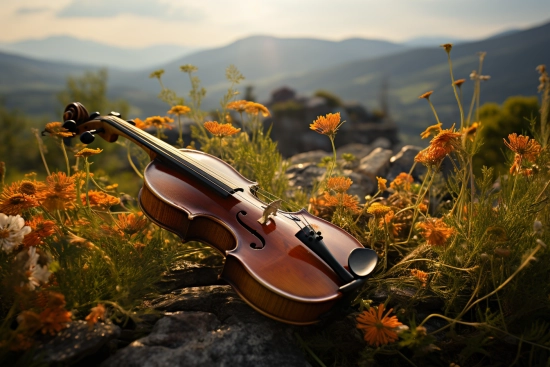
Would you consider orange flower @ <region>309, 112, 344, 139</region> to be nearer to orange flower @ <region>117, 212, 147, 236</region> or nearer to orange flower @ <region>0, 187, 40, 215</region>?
orange flower @ <region>117, 212, 147, 236</region>

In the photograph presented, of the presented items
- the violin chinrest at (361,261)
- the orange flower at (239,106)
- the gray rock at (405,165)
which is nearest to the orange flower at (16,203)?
the orange flower at (239,106)

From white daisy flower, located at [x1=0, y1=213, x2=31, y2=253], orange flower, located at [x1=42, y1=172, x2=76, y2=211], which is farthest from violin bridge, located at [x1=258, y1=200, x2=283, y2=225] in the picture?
white daisy flower, located at [x1=0, y1=213, x2=31, y2=253]

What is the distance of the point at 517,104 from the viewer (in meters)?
11.5

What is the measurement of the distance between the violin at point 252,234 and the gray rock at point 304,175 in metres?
1.21

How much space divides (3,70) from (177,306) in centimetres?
20366

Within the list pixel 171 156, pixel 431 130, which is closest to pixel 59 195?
pixel 171 156

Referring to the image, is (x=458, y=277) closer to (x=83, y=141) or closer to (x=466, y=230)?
(x=466, y=230)

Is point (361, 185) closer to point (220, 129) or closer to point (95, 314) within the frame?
point (220, 129)

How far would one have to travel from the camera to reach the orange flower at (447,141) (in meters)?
1.75

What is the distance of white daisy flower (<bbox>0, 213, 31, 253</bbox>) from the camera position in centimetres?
166

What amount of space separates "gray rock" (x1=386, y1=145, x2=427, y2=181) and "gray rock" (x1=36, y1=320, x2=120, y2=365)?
2.91 m

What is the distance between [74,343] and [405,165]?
3302 mm

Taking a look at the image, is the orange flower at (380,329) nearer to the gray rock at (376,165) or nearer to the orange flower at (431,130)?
the orange flower at (431,130)

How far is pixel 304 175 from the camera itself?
3.80 m
